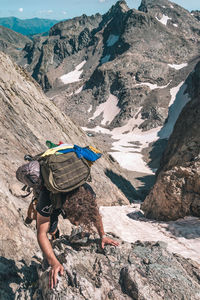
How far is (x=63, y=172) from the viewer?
138 inches

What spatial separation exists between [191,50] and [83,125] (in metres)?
71.6

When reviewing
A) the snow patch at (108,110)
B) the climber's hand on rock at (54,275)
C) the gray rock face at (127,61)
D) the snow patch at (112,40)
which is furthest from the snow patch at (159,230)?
the snow patch at (112,40)

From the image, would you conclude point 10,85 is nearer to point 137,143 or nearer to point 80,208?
point 80,208

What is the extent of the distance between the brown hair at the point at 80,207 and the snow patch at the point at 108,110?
8562 centimetres

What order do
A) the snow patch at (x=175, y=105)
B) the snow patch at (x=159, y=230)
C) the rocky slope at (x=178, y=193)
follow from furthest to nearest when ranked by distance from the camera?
the snow patch at (x=175, y=105) → the rocky slope at (x=178, y=193) → the snow patch at (x=159, y=230)

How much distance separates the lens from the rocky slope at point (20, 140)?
5648 mm

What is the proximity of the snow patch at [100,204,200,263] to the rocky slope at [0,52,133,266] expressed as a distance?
3.19 m

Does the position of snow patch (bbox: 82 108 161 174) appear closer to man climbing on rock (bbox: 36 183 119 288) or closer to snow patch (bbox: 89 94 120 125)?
snow patch (bbox: 89 94 120 125)

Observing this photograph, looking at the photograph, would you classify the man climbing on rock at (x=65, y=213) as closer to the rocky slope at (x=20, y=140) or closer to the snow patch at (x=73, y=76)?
the rocky slope at (x=20, y=140)

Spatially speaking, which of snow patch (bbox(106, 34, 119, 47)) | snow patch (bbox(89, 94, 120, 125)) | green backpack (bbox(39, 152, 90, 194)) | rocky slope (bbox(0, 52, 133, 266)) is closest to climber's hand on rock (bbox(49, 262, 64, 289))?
green backpack (bbox(39, 152, 90, 194))

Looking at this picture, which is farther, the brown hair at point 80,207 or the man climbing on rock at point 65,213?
the brown hair at point 80,207

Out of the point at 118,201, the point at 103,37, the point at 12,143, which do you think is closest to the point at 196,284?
the point at 12,143

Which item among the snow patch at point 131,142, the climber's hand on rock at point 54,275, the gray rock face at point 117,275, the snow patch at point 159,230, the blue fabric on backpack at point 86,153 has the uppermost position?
the blue fabric on backpack at point 86,153

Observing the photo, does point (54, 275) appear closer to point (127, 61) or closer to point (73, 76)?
point (127, 61)
